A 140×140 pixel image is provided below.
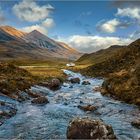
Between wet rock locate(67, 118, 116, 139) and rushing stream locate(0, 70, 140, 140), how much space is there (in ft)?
6.59

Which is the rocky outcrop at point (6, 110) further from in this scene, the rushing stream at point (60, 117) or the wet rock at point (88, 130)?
the wet rock at point (88, 130)

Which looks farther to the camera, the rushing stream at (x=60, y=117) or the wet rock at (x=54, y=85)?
the wet rock at (x=54, y=85)

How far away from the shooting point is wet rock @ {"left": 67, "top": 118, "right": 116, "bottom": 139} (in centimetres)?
3028

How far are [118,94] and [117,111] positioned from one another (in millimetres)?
12520

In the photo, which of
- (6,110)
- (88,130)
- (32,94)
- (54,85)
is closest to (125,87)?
(32,94)

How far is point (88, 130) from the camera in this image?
30562 mm

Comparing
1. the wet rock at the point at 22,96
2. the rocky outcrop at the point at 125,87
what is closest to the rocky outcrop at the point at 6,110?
the wet rock at the point at 22,96

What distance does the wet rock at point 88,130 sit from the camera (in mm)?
30277

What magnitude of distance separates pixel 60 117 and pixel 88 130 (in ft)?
43.6

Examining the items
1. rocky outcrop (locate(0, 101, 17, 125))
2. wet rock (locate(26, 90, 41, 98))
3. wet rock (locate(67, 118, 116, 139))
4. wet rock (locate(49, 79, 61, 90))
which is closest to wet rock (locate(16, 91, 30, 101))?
wet rock (locate(26, 90, 41, 98))

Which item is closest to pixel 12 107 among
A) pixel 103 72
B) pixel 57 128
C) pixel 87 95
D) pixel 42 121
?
pixel 42 121

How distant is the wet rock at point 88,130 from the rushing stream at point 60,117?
2008 millimetres

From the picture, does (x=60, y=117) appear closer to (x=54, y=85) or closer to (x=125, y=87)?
(x=125, y=87)

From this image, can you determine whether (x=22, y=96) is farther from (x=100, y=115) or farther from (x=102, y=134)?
(x=102, y=134)
